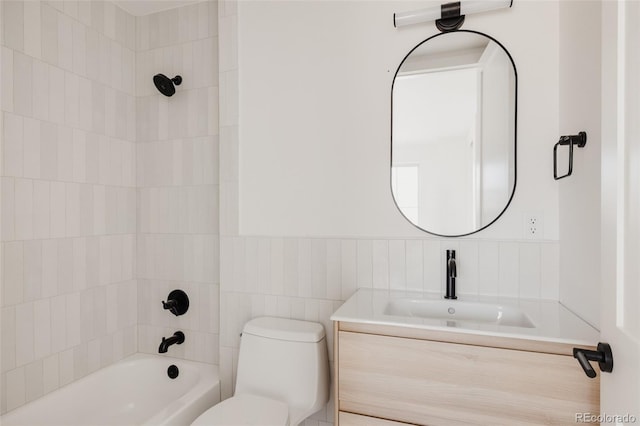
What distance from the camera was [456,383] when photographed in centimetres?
111

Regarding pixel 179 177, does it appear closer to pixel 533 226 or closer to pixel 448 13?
pixel 448 13

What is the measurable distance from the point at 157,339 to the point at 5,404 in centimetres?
74

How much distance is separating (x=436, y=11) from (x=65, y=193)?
2.03 metres

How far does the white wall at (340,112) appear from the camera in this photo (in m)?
1.45

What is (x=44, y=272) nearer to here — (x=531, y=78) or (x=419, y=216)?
(x=419, y=216)

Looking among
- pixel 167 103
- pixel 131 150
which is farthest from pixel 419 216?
pixel 131 150

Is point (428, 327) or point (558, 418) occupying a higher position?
point (428, 327)

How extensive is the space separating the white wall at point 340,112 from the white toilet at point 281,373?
0.50m

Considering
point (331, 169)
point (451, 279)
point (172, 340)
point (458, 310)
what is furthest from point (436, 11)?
point (172, 340)

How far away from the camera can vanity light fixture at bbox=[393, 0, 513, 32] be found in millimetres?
1465

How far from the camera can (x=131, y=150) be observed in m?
2.19

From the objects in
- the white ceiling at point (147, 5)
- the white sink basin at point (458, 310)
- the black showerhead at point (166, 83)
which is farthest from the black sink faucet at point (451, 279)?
the white ceiling at point (147, 5)

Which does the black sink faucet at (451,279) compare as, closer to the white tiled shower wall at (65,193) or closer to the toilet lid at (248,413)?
the toilet lid at (248,413)

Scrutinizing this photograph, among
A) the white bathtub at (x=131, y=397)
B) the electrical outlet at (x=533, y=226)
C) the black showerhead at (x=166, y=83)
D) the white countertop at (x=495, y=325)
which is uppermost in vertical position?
the black showerhead at (x=166, y=83)
